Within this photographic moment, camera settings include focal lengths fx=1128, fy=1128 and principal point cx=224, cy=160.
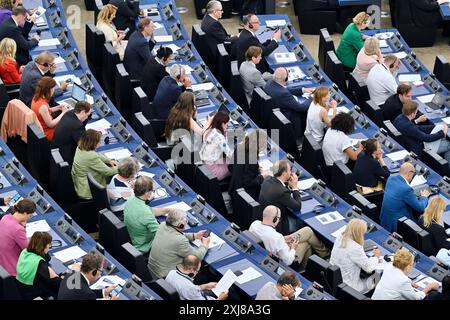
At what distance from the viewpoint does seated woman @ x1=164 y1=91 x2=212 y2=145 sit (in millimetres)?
13002

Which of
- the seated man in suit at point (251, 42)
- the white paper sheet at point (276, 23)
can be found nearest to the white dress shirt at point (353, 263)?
the seated man in suit at point (251, 42)

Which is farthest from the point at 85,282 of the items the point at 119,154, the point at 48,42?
the point at 48,42

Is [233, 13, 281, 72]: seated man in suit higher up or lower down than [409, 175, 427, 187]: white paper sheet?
higher up

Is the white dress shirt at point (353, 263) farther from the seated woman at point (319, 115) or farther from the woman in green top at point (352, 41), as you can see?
the woman in green top at point (352, 41)

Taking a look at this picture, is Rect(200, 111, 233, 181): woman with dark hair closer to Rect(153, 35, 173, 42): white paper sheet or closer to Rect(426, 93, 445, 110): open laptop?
Rect(153, 35, 173, 42): white paper sheet

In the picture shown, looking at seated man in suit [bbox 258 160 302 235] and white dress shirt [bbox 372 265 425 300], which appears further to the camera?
seated man in suit [bbox 258 160 302 235]

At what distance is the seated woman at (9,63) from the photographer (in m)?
14.0

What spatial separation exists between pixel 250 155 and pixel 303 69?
288cm

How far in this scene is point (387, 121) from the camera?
543 inches

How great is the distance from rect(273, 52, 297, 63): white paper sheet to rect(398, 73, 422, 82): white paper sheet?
4.70 ft

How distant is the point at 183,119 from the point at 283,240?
8.20ft

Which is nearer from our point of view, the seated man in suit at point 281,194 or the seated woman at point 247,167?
the seated man in suit at point 281,194

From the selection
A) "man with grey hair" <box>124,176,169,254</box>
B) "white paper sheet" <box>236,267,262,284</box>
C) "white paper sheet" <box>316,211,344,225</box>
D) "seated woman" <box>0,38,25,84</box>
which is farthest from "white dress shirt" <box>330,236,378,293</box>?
"seated woman" <box>0,38,25,84</box>

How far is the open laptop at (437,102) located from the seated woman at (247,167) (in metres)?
3.04
